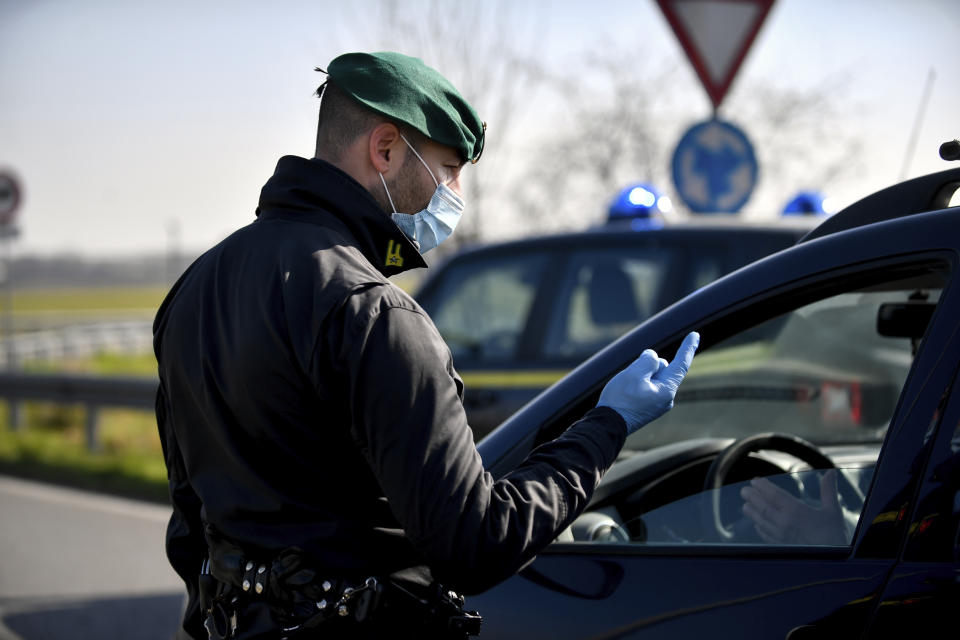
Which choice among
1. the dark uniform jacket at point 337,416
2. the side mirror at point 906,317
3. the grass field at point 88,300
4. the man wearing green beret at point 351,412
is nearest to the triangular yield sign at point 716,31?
the side mirror at point 906,317

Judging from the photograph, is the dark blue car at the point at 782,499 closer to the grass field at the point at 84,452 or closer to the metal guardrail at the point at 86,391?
the grass field at the point at 84,452

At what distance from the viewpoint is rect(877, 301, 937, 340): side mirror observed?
2248mm

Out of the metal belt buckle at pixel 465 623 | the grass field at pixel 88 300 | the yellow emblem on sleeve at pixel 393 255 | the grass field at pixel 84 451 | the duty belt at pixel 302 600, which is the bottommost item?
the grass field at pixel 88 300

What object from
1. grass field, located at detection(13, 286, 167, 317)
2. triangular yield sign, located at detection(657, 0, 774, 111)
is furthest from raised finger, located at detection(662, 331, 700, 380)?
grass field, located at detection(13, 286, 167, 317)

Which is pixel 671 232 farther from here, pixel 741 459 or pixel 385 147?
pixel 385 147

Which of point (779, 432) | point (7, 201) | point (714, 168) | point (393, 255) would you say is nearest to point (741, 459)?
point (779, 432)

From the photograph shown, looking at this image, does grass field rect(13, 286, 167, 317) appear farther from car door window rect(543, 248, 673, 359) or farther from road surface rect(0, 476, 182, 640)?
car door window rect(543, 248, 673, 359)

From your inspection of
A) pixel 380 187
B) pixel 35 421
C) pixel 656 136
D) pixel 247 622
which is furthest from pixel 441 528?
pixel 656 136

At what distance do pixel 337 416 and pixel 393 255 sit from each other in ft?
1.04

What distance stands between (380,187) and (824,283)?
81 centimetres

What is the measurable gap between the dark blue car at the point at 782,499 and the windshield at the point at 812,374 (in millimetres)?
21

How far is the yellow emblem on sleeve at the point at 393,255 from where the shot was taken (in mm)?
1639

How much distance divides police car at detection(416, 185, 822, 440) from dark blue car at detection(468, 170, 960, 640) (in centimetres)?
203

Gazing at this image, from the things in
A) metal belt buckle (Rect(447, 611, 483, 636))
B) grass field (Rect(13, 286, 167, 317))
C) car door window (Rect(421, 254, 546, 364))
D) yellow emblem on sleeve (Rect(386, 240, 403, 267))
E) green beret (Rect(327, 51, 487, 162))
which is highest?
green beret (Rect(327, 51, 487, 162))
